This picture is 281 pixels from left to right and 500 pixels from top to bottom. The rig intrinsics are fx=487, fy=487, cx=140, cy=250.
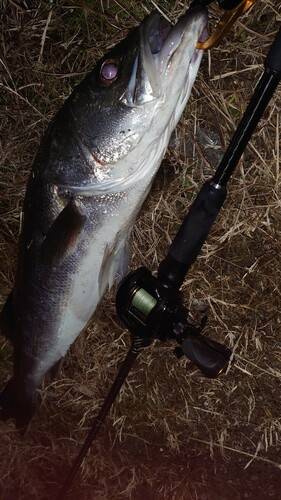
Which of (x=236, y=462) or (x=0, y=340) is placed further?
(x=0, y=340)

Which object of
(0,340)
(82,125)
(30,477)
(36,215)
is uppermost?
(82,125)

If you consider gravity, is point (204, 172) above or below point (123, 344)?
above

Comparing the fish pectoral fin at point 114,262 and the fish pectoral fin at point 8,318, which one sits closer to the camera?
the fish pectoral fin at point 114,262

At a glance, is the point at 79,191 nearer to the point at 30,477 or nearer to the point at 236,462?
the point at 236,462

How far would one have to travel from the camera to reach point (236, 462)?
2988mm

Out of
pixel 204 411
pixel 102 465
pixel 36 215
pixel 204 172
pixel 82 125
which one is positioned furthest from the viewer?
pixel 102 465

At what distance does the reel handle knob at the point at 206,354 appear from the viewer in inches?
80.4

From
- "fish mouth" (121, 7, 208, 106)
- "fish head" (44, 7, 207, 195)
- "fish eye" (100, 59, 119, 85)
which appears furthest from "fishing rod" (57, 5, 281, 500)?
"fish eye" (100, 59, 119, 85)

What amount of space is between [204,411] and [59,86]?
209 centimetres

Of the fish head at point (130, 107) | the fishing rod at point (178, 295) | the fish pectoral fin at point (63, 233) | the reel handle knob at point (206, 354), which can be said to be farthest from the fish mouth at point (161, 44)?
the reel handle knob at point (206, 354)

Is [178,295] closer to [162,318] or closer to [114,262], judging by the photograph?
[162,318]

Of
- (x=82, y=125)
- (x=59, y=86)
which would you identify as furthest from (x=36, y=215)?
(x=59, y=86)

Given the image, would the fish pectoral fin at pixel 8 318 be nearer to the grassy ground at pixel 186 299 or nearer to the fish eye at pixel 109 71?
the grassy ground at pixel 186 299

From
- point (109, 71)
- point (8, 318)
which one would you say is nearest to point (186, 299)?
point (8, 318)
